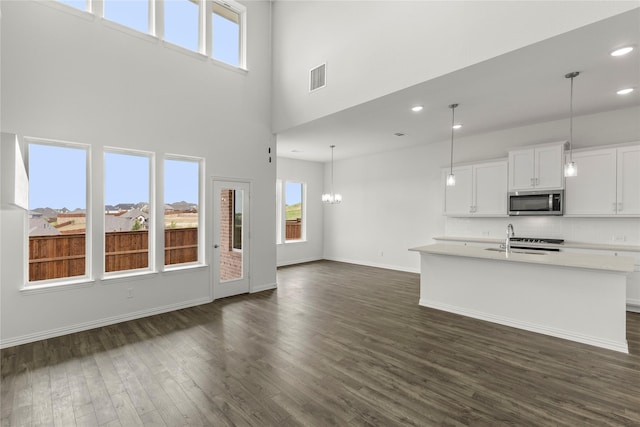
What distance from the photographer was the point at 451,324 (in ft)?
13.4

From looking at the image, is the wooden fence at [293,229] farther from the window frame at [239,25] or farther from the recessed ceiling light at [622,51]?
the recessed ceiling light at [622,51]

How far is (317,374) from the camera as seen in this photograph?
2.85m

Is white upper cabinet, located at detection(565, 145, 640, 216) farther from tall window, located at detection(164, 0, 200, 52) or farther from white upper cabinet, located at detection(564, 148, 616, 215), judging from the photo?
tall window, located at detection(164, 0, 200, 52)

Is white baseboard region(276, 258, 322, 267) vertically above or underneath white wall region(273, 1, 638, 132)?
underneath

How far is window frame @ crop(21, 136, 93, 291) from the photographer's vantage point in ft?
12.0

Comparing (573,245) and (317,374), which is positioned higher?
(573,245)

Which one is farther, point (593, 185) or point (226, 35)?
point (226, 35)

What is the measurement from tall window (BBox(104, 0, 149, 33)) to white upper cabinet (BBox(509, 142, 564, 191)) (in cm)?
656

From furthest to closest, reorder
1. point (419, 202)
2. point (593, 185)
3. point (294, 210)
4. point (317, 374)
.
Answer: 1. point (294, 210)
2. point (419, 202)
3. point (593, 185)
4. point (317, 374)

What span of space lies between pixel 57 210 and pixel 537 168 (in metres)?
7.43

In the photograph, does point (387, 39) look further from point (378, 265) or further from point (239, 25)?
point (378, 265)

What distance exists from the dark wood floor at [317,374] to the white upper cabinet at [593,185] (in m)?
1.66

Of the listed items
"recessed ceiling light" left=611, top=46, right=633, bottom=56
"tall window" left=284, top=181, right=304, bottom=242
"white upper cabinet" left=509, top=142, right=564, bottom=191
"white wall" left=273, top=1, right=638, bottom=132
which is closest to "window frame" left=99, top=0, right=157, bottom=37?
"white wall" left=273, top=1, right=638, bottom=132

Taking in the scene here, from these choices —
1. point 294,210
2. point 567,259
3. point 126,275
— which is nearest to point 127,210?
point 126,275
